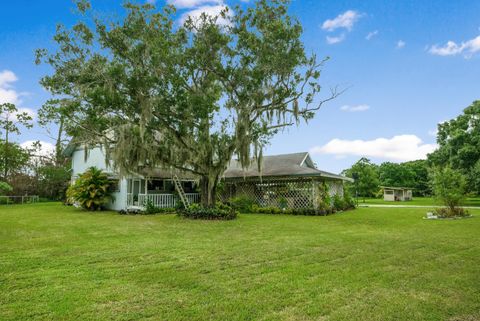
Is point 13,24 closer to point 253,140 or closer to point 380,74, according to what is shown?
point 253,140

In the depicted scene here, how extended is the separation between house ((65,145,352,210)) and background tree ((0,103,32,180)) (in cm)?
1146

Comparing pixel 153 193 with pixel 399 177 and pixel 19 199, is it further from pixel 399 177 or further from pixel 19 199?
pixel 399 177

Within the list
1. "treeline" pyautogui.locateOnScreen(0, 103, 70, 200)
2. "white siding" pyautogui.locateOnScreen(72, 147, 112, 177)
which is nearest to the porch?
"white siding" pyautogui.locateOnScreen(72, 147, 112, 177)

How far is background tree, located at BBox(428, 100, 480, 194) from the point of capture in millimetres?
24750

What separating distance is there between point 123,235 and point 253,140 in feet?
22.3

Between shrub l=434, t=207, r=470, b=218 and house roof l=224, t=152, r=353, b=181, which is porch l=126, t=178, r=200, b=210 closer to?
house roof l=224, t=152, r=353, b=181

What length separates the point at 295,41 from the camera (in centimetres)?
1234

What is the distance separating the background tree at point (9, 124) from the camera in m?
27.1

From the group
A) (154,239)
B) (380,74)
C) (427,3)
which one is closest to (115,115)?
(154,239)

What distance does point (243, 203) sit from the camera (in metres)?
18.1

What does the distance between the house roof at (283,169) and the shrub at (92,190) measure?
7406mm

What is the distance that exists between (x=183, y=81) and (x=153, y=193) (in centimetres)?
899

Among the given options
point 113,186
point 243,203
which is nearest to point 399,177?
point 243,203

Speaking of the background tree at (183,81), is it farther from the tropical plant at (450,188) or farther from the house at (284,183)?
the tropical plant at (450,188)
